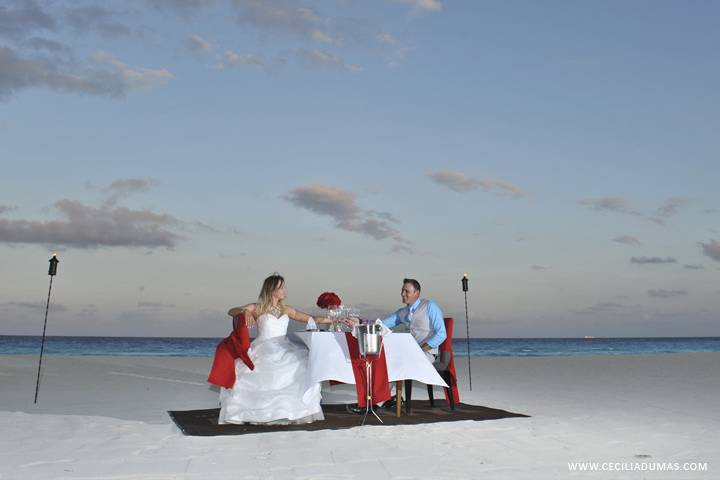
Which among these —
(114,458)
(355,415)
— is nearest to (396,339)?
(355,415)

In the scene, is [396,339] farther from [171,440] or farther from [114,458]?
[114,458]

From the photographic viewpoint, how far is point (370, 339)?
577 cm

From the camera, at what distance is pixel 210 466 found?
4.00 meters

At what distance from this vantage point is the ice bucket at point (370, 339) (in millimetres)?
5766

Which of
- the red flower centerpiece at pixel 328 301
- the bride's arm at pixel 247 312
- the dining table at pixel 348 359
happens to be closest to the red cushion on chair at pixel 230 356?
the bride's arm at pixel 247 312

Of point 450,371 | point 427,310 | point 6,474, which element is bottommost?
point 6,474

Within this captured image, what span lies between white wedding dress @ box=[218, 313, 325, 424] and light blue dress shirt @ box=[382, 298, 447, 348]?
141 centimetres

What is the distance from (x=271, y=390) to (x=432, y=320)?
6.61 feet

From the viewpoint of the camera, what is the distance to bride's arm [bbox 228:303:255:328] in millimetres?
6031

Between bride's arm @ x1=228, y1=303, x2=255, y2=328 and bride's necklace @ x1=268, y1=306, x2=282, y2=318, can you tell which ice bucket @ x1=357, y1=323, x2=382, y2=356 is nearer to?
bride's necklace @ x1=268, y1=306, x2=282, y2=318

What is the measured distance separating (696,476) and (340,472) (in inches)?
83.1

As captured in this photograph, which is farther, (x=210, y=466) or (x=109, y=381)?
(x=109, y=381)

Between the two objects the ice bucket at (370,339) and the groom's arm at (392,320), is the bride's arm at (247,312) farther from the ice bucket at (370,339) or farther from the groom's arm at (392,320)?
the groom's arm at (392,320)

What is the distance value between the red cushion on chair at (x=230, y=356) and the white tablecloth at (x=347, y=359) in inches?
21.7
